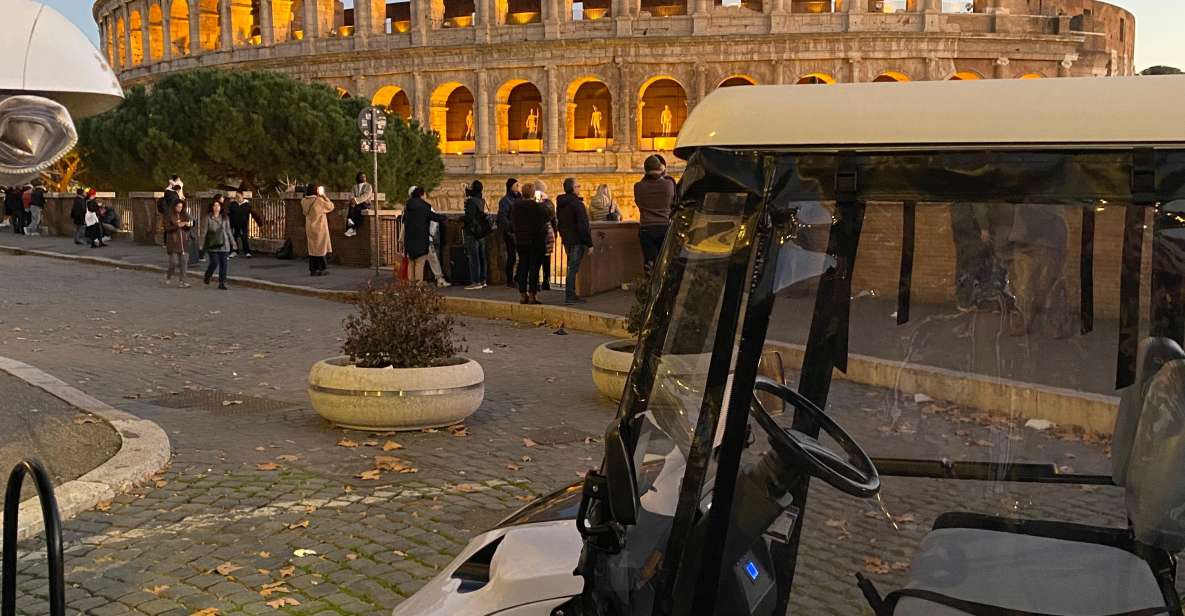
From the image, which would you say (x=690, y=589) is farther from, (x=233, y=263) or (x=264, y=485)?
(x=233, y=263)

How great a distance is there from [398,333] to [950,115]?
6.65 meters

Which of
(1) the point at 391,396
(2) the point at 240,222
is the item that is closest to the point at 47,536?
(1) the point at 391,396

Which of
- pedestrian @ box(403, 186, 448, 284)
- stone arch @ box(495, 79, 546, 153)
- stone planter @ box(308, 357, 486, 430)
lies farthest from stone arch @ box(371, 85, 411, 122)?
stone planter @ box(308, 357, 486, 430)

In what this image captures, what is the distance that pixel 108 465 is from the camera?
6789 millimetres

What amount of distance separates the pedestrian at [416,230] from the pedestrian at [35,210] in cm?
2494

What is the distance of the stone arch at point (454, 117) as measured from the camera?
52969 mm

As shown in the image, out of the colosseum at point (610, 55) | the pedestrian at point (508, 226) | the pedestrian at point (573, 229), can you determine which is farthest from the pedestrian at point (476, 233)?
the colosseum at point (610, 55)

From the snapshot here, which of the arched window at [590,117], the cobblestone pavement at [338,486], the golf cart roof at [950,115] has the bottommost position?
the cobblestone pavement at [338,486]

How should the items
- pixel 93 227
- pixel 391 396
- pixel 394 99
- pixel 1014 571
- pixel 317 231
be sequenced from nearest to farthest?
pixel 1014 571, pixel 391 396, pixel 317 231, pixel 93 227, pixel 394 99

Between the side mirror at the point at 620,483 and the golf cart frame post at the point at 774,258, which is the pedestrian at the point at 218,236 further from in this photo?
the side mirror at the point at 620,483

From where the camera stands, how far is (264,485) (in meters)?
6.77

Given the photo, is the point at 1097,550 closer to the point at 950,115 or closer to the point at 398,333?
the point at 950,115

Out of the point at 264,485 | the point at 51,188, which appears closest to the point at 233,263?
the point at 264,485

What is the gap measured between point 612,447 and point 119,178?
44.6 m
